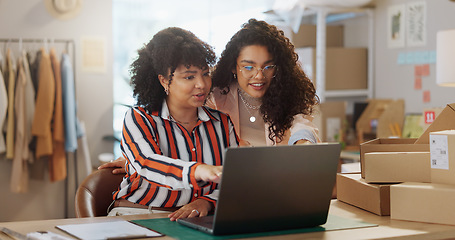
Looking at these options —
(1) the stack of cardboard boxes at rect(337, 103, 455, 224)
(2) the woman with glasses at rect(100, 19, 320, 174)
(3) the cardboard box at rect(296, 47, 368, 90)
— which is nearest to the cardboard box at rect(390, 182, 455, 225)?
(1) the stack of cardboard boxes at rect(337, 103, 455, 224)

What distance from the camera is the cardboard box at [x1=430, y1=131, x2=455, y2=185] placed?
1767mm

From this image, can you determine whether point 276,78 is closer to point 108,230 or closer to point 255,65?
point 255,65

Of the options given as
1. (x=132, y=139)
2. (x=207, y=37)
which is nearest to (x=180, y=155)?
(x=132, y=139)

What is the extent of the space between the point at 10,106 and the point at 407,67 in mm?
3221

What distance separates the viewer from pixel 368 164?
1885 millimetres

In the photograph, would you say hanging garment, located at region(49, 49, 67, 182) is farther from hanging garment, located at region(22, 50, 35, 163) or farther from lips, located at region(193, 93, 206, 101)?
lips, located at region(193, 93, 206, 101)

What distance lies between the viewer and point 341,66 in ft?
17.4

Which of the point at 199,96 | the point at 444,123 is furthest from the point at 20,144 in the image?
the point at 444,123

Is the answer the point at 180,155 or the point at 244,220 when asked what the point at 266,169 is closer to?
the point at 244,220

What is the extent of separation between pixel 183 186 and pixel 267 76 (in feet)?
2.12

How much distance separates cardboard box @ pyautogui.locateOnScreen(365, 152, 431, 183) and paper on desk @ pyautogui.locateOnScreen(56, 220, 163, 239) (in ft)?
2.42

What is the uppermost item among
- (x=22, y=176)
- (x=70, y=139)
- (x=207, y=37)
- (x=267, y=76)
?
(x=207, y=37)

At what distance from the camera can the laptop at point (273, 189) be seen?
147cm

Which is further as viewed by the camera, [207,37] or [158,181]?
[207,37]
